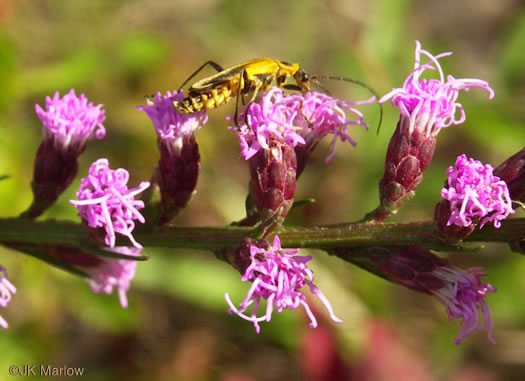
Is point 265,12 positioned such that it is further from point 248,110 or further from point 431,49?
point 248,110

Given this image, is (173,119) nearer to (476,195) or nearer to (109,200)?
(109,200)

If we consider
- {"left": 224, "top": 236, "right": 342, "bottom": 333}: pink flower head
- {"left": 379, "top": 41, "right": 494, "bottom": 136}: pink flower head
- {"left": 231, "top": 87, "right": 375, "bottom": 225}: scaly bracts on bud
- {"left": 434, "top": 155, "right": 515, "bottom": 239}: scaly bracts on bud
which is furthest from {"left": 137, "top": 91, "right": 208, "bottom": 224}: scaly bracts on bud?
{"left": 434, "top": 155, "right": 515, "bottom": 239}: scaly bracts on bud

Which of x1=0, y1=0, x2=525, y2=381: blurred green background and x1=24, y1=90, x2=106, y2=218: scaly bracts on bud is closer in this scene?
x1=24, y1=90, x2=106, y2=218: scaly bracts on bud

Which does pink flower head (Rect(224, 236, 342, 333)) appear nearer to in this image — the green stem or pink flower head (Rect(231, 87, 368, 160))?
the green stem

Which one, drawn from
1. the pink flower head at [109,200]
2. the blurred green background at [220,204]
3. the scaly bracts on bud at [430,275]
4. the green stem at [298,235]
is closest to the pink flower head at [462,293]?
the scaly bracts on bud at [430,275]

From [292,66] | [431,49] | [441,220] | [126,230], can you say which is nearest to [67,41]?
[431,49]
